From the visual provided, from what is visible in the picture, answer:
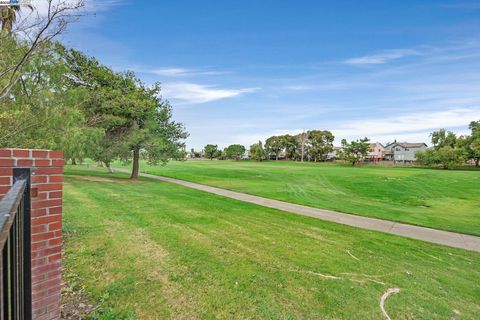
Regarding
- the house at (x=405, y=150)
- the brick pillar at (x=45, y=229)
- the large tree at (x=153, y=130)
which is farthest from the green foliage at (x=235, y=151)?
the brick pillar at (x=45, y=229)

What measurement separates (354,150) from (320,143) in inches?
622

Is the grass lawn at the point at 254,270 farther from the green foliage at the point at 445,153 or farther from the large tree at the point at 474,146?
the large tree at the point at 474,146

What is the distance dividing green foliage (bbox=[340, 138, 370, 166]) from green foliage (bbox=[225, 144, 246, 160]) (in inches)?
1585

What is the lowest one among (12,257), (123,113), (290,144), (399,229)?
(399,229)

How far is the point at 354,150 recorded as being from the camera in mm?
58000

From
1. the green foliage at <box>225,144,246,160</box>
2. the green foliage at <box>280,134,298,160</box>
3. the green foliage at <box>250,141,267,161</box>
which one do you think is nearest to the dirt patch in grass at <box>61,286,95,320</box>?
the green foliage at <box>280,134,298,160</box>

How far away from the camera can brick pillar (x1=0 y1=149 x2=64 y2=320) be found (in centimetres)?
224

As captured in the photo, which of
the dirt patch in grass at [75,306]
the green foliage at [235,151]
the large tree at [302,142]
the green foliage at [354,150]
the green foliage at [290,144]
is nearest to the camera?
the dirt patch in grass at [75,306]

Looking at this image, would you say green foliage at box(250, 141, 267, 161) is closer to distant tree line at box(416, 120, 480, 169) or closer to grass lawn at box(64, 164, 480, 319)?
distant tree line at box(416, 120, 480, 169)

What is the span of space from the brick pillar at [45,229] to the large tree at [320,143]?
74669 millimetres

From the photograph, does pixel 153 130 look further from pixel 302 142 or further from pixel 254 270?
pixel 302 142

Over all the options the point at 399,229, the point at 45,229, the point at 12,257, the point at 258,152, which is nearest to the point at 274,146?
the point at 258,152

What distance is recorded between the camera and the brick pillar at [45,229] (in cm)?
224

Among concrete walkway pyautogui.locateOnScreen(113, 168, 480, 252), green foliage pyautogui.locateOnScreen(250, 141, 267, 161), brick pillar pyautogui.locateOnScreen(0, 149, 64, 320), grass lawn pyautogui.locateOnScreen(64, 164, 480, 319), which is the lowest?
concrete walkway pyautogui.locateOnScreen(113, 168, 480, 252)
